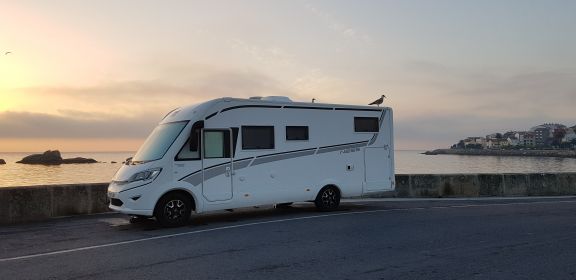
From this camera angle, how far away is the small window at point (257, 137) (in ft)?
37.7

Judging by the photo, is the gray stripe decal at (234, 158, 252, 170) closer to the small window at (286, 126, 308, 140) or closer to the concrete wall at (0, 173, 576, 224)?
the small window at (286, 126, 308, 140)

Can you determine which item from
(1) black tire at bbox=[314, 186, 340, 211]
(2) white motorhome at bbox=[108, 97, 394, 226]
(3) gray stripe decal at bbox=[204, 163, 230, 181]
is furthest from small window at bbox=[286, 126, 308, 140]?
(3) gray stripe decal at bbox=[204, 163, 230, 181]

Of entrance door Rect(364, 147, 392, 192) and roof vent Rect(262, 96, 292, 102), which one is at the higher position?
roof vent Rect(262, 96, 292, 102)

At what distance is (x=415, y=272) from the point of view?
240 inches

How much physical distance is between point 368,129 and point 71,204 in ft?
25.5

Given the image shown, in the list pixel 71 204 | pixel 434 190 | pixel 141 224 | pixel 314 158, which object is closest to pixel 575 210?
pixel 434 190

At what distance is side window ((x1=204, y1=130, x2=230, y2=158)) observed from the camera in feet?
35.7

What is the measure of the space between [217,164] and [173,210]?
136 centimetres

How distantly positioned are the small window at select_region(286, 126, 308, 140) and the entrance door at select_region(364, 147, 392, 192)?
192 centimetres

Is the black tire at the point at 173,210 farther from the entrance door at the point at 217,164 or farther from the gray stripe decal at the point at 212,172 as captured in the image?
the entrance door at the point at 217,164

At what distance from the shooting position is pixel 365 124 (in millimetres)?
13398

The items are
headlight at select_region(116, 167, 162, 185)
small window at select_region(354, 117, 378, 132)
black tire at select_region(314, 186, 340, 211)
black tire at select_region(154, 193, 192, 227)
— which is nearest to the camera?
headlight at select_region(116, 167, 162, 185)

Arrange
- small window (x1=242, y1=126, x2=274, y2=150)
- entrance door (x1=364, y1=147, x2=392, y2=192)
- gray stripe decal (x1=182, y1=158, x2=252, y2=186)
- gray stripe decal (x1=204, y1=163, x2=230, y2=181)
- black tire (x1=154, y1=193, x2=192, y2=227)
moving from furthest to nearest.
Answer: entrance door (x1=364, y1=147, x2=392, y2=192) < small window (x1=242, y1=126, x2=274, y2=150) < gray stripe decal (x1=204, y1=163, x2=230, y2=181) < gray stripe decal (x1=182, y1=158, x2=252, y2=186) < black tire (x1=154, y1=193, x2=192, y2=227)

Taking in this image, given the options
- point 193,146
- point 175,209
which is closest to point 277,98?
point 193,146
